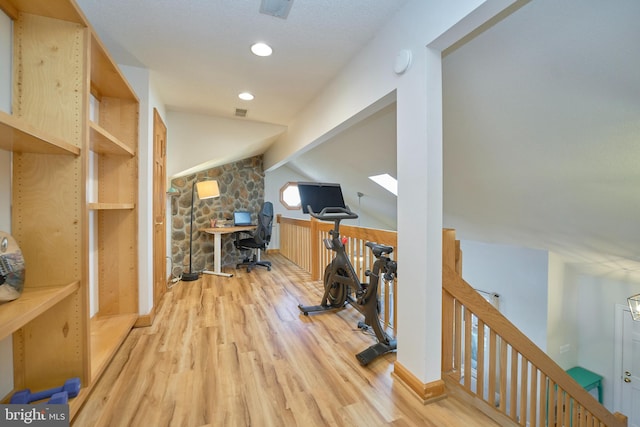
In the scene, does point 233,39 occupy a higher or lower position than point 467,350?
higher

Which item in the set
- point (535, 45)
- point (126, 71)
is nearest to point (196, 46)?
point (126, 71)

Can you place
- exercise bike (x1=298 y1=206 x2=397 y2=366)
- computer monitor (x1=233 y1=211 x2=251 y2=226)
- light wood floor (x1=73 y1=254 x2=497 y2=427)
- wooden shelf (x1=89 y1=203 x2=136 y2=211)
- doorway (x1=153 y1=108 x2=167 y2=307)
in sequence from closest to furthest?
light wood floor (x1=73 y1=254 x2=497 y2=427) < wooden shelf (x1=89 y1=203 x2=136 y2=211) < exercise bike (x1=298 y1=206 x2=397 y2=366) < doorway (x1=153 y1=108 x2=167 y2=307) < computer monitor (x1=233 y1=211 x2=251 y2=226)

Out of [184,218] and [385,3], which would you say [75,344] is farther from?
[184,218]

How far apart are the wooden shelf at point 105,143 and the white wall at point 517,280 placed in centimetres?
505

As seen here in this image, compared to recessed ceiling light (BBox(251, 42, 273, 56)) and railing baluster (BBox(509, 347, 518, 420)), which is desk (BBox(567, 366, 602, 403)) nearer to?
railing baluster (BBox(509, 347, 518, 420))

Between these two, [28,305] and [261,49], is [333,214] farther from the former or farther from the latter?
[28,305]

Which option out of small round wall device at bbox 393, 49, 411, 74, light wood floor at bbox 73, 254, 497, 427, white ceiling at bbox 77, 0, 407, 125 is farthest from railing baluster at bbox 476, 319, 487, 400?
white ceiling at bbox 77, 0, 407, 125

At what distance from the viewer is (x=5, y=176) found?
1.29 metres

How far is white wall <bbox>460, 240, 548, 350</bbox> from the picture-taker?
3861 millimetres

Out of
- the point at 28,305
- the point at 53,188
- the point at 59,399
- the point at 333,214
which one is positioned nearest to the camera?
the point at 28,305

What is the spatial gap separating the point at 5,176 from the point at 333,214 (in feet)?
6.86

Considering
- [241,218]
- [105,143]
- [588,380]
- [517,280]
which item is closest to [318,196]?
[105,143]

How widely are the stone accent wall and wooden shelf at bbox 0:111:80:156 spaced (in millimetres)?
3312

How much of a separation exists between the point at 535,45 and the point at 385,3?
890 millimetres
